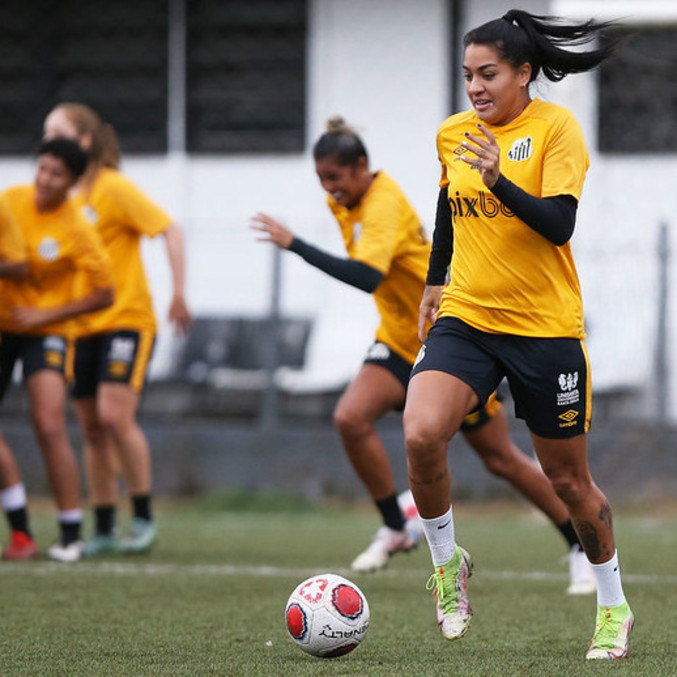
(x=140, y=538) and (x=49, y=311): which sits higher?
(x=49, y=311)

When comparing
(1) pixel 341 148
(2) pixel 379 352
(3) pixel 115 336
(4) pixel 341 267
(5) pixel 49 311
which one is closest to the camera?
(4) pixel 341 267

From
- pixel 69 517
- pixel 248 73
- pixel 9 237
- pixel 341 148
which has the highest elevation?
pixel 248 73

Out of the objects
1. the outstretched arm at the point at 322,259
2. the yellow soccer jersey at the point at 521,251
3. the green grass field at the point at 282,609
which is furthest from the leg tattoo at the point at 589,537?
the outstretched arm at the point at 322,259

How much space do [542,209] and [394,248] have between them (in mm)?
2195

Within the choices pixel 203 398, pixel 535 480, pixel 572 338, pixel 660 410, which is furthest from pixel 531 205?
pixel 203 398

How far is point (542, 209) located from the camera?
454 centimetres

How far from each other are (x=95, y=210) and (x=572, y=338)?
4272 millimetres

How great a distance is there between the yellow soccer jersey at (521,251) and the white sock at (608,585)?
0.77 m

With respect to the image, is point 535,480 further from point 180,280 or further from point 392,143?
point 392,143

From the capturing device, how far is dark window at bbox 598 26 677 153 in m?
13.9

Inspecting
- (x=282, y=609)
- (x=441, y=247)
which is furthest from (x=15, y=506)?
(x=441, y=247)

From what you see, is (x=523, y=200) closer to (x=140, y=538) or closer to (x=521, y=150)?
(x=521, y=150)

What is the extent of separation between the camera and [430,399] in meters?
4.75

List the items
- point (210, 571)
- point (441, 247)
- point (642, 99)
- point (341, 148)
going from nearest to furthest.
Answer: point (441, 247) < point (341, 148) < point (210, 571) < point (642, 99)
